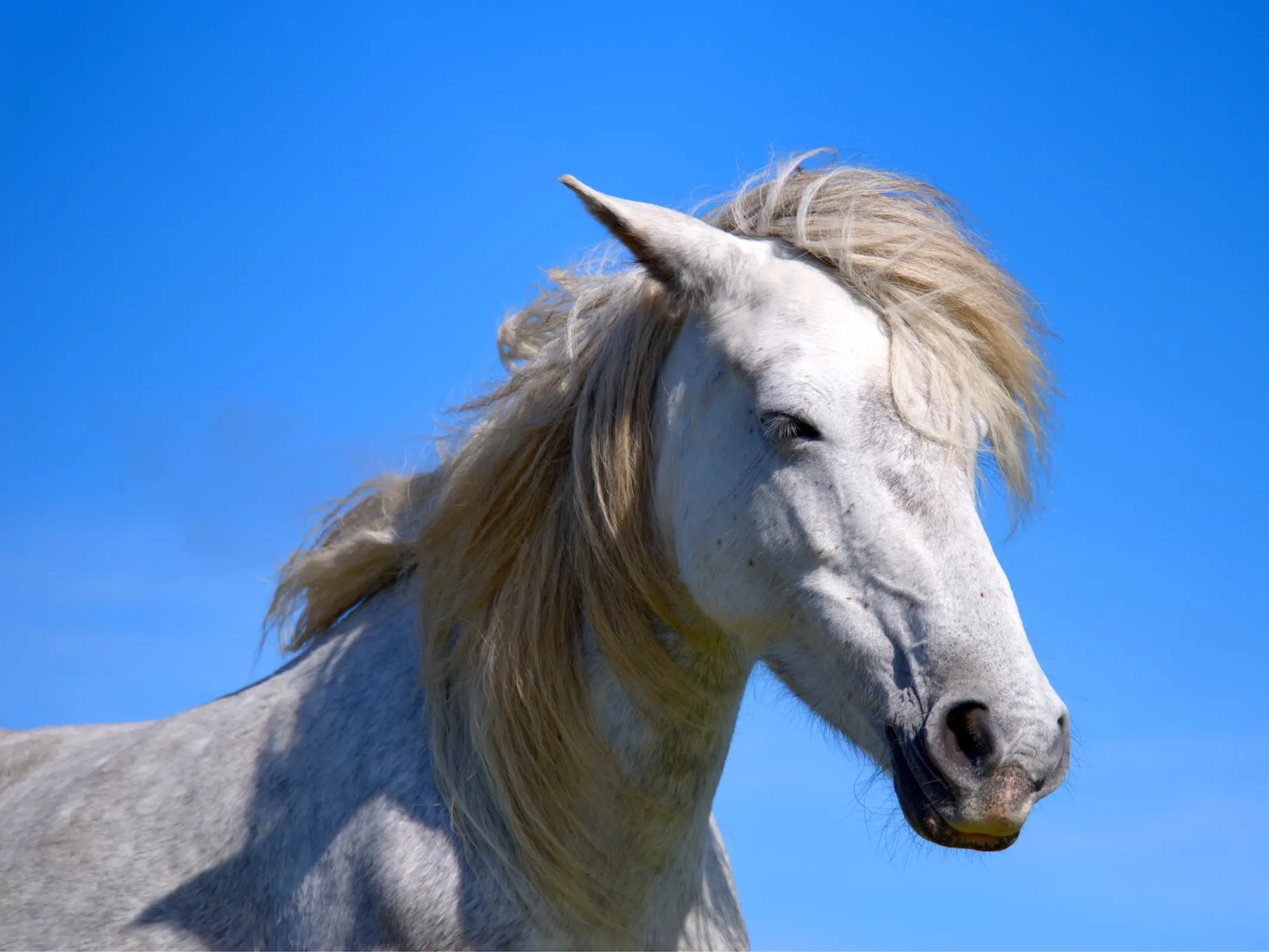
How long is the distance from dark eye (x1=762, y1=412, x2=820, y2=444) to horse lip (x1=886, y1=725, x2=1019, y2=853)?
75 cm

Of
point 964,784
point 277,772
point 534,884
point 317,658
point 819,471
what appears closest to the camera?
point 964,784

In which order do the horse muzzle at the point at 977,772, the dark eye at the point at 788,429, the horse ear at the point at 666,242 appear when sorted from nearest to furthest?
the horse muzzle at the point at 977,772 → the dark eye at the point at 788,429 → the horse ear at the point at 666,242

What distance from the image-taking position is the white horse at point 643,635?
279 cm

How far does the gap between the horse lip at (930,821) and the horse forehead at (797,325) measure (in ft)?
3.08

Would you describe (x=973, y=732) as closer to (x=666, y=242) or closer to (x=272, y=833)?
(x=666, y=242)

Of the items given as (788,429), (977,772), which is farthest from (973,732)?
(788,429)

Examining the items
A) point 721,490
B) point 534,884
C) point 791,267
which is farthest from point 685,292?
point 534,884

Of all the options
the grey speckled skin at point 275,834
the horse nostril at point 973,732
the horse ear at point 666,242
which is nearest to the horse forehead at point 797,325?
the horse ear at point 666,242

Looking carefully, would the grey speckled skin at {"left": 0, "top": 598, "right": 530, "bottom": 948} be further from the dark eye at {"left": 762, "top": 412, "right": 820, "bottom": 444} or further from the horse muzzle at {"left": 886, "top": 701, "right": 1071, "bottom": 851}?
the dark eye at {"left": 762, "top": 412, "right": 820, "bottom": 444}

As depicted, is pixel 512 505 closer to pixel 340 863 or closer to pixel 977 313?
pixel 340 863

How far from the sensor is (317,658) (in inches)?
151

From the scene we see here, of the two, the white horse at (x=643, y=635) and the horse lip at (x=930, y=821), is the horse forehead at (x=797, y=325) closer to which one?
the white horse at (x=643, y=635)

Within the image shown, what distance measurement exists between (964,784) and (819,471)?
32.0 inches

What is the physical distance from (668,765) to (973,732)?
0.97 metres
